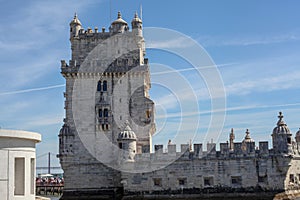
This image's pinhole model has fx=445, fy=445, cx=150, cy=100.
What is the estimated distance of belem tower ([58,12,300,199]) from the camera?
3734cm

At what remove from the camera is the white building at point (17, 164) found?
21.8 meters

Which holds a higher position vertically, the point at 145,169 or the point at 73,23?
the point at 73,23

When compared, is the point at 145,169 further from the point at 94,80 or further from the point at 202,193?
the point at 94,80

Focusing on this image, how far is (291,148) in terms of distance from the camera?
3703 cm

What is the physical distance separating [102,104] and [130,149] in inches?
261

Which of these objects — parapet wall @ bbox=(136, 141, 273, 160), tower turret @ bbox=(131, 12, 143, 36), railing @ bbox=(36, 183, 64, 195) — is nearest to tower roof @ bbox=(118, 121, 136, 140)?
parapet wall @ bbox=(136, 141, 273, 160)

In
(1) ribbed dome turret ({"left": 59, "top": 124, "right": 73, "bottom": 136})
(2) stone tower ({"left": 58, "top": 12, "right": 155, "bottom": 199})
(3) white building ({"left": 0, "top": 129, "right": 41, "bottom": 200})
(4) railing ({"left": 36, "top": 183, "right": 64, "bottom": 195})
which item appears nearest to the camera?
(3) white building ({"left": 0, "top": 129, "right": 41, "bottom": 200})

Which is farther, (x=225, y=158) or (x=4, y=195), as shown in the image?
(x=225, y=158)

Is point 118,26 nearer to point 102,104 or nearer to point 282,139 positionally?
point 102,104

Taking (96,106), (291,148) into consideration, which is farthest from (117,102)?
(291,148)

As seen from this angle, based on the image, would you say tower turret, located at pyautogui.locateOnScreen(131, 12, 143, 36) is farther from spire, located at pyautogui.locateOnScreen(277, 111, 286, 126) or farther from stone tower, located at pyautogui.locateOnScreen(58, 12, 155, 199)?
spire, located at pyautogui.locateOnScreen(277, 111, 286, 126)

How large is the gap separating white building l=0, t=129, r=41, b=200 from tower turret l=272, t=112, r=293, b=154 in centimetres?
2082

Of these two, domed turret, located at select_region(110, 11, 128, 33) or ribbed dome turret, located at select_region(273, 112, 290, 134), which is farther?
domed turret, located at select_region(110, 11, 128, 33)

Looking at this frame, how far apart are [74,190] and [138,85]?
1201cm
